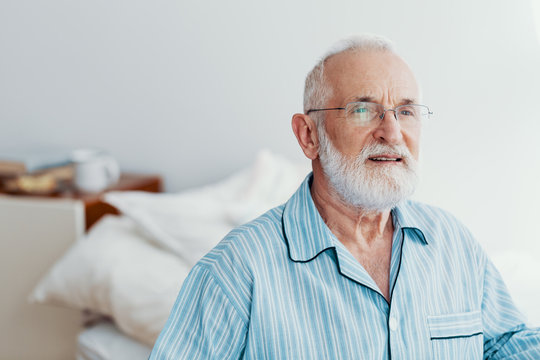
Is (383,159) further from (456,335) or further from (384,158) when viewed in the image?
(456,335)

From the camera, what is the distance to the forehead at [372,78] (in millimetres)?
952

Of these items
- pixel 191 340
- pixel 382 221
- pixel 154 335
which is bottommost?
pixel 154 335

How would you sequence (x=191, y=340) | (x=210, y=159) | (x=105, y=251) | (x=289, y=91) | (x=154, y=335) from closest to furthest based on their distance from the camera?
(x=191, y=340) → (x=154, y=335) → (x=105, y=251) → (x=289, y=91) → (x=210, y=159)

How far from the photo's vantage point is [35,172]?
232cm

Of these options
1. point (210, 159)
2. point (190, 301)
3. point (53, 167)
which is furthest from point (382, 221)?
point (53, 167)

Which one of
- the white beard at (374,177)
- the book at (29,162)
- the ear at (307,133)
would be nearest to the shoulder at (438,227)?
the white beard at (374,177)

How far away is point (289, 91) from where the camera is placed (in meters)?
2.13

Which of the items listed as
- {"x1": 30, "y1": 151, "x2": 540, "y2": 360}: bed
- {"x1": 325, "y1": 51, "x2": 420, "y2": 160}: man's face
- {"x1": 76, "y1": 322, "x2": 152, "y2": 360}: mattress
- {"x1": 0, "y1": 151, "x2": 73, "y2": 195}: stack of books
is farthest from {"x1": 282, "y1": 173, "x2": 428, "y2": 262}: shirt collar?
{"x1": 0, "y1": 151, "x2": 73, "y2": 195}: stack of books

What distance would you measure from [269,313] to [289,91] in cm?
134

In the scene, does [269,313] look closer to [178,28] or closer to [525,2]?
[525,2]

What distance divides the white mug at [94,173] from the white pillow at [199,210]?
48 cm

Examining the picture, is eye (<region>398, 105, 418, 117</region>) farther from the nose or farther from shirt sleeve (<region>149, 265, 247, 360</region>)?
shirt sleeve (<region>149, 265, 247, 360</region>)

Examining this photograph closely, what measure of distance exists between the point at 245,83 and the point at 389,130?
4.32 ft

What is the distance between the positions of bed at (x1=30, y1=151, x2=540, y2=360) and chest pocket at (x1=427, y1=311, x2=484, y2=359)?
48 centimetres
